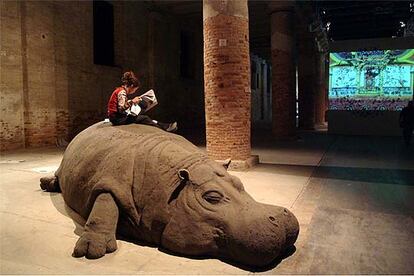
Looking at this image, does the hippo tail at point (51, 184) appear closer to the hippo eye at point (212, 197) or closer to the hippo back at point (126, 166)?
the hippo back at point (126, 166)

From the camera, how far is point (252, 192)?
206 inches

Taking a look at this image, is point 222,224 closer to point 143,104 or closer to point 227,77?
point 143,104

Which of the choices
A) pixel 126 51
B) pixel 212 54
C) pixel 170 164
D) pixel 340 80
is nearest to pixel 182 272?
pixel 170 164

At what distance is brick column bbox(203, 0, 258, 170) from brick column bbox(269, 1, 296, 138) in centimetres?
566

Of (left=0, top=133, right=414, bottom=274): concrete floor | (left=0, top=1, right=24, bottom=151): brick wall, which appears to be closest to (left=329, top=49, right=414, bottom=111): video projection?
(left=0, top=133, right=414, bottom=274): concrete floor

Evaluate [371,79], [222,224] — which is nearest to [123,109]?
[222,224]

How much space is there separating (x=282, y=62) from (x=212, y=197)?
1054 centimetres

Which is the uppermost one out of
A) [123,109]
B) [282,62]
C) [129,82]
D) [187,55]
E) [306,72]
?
[187,55]

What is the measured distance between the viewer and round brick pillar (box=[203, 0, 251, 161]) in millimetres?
6957

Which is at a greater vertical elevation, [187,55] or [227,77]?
[187,55]

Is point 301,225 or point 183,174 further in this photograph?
point 301,225

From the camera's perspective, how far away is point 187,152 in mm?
3445

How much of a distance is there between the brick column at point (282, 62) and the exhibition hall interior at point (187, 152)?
0.05 meters

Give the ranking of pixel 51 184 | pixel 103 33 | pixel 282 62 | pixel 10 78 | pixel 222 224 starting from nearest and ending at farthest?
pixel 222 224 → pixel 51 184 → pixel 10 78 → pixel 282 62 → pixel 103 33
